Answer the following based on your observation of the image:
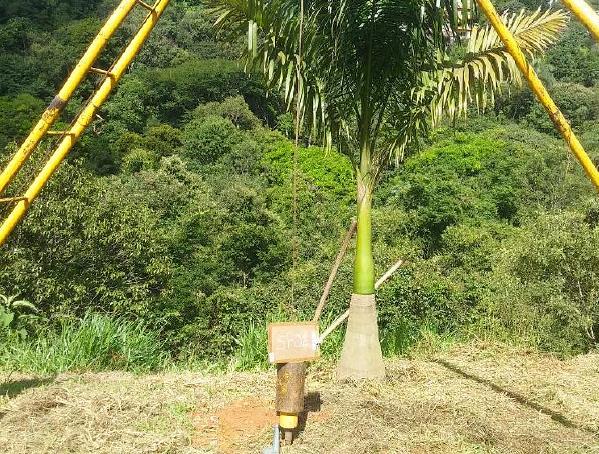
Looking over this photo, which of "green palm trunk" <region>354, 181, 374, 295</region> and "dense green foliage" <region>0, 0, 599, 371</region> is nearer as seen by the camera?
"green palm trunk" <region>354, 181, 374, 295</region>

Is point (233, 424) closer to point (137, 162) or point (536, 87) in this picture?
point (536, 87)

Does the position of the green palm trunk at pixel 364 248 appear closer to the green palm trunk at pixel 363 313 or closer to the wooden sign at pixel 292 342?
the green palm trunk at pixel 363 313

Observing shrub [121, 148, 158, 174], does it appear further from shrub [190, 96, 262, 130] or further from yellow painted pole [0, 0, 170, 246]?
yellow painted pole [0, 0, 170, 246]

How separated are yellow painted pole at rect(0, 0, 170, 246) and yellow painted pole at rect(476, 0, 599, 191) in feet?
7.96

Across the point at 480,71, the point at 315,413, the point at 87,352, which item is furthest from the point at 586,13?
the point at 87,352

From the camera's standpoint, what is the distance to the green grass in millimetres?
6004

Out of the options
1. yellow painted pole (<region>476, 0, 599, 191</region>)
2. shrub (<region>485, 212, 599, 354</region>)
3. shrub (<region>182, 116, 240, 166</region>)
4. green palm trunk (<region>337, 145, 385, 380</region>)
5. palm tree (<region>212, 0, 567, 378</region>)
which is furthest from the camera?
shrub (<region>182, 116, 240, 166</region>)

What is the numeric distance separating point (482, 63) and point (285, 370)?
3.42 metres

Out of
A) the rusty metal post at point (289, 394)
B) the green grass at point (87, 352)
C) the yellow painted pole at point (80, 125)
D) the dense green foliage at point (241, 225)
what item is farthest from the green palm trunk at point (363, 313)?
the yellow painted pole at point (80, 125)

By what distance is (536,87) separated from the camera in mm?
4258

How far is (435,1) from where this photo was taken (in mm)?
5090

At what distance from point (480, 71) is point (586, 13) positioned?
194 cm

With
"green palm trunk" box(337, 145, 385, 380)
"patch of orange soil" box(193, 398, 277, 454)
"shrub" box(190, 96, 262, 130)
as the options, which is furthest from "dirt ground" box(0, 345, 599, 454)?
"shrub" box(190, 96, 262, 130)

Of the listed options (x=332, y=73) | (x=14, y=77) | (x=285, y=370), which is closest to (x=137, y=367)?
(x=285, y=370)
